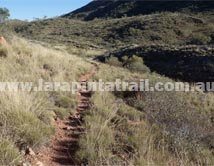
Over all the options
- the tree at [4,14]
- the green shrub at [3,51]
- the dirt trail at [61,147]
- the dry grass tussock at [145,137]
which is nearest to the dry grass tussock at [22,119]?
the dirt trail at [61,147]

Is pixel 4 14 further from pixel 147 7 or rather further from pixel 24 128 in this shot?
pixel 147 7

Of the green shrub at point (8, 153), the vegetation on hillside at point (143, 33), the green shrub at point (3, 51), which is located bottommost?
the green shrub at point (8, 153)

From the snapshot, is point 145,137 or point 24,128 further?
point 145,137

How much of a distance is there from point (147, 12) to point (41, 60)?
7827cm

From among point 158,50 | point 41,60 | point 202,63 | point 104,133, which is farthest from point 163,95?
point 158,50

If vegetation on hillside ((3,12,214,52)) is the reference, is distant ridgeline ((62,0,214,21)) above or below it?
above

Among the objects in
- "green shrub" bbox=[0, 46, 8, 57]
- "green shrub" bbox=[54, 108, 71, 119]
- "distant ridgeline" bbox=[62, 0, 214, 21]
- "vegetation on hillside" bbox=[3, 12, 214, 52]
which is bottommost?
"green shrub" bbox=[54, 108, 71, 119]

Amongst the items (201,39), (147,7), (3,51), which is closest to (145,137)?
(3,51)

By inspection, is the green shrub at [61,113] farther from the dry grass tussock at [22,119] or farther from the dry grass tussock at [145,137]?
the dry grass tussock at [145,137]

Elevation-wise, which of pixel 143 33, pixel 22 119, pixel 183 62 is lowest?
pixel 22 119

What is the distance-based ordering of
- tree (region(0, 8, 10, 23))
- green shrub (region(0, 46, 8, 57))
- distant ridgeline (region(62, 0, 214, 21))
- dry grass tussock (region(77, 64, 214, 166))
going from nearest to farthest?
dry grass tussock (region(77, 64, 214, 166))
green shrub (region(0, 46, 8, 57))
tree (region(0, 8, 10, 23))
distant ridgeline (region(62, 0, 214, 21))

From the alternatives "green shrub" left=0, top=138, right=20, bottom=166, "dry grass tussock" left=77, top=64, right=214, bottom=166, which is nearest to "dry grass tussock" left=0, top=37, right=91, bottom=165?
"green shrub" left=0, top=138, right=20, bottom=166

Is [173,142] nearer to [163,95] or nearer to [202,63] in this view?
[163,95]

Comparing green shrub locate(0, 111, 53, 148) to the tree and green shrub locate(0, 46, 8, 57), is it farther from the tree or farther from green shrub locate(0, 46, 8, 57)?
the tree
